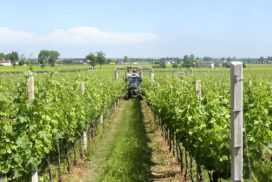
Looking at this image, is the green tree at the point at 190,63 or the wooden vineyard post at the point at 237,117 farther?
the green tree at the point at 190,63

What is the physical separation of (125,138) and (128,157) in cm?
197

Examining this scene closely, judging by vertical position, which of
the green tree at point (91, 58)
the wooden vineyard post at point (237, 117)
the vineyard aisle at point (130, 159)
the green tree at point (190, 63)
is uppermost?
the green tree at point (91, 58)

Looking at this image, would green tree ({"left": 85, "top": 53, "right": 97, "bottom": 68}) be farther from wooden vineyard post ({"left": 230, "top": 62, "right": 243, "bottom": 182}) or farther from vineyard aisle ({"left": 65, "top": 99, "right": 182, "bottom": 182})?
wooden vineyard post ({"left": 230, "top": 62, "right": 243, "bottom": 182})

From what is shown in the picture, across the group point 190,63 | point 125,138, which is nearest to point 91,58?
point 125,138

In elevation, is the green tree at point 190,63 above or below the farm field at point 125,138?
above

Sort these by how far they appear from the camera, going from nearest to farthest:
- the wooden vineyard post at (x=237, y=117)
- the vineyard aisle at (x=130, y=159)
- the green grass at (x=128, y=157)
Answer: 1. the wooden vineyard post at (x=237, y=117)
2. the green grass at (x=128, y=157)
3. the vineyard aisle at (x=130, y=159)

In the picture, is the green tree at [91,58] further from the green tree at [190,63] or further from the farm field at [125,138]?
the green tree at [190,63]

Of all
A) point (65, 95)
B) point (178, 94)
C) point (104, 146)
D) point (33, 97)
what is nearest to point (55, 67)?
point (33, 97)

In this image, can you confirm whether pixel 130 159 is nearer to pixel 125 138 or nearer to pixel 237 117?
pixel 125 138

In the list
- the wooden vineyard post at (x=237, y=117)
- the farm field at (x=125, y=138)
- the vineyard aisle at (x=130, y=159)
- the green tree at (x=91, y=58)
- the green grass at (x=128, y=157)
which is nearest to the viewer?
the wooden vineyard post at (x=237, y=117)

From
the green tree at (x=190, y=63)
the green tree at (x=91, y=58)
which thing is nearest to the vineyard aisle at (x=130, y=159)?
the green tree at (x=190, y=63)

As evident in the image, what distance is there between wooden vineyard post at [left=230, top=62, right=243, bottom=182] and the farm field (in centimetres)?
11

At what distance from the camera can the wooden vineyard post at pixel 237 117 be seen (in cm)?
241

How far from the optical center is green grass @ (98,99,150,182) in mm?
6449
